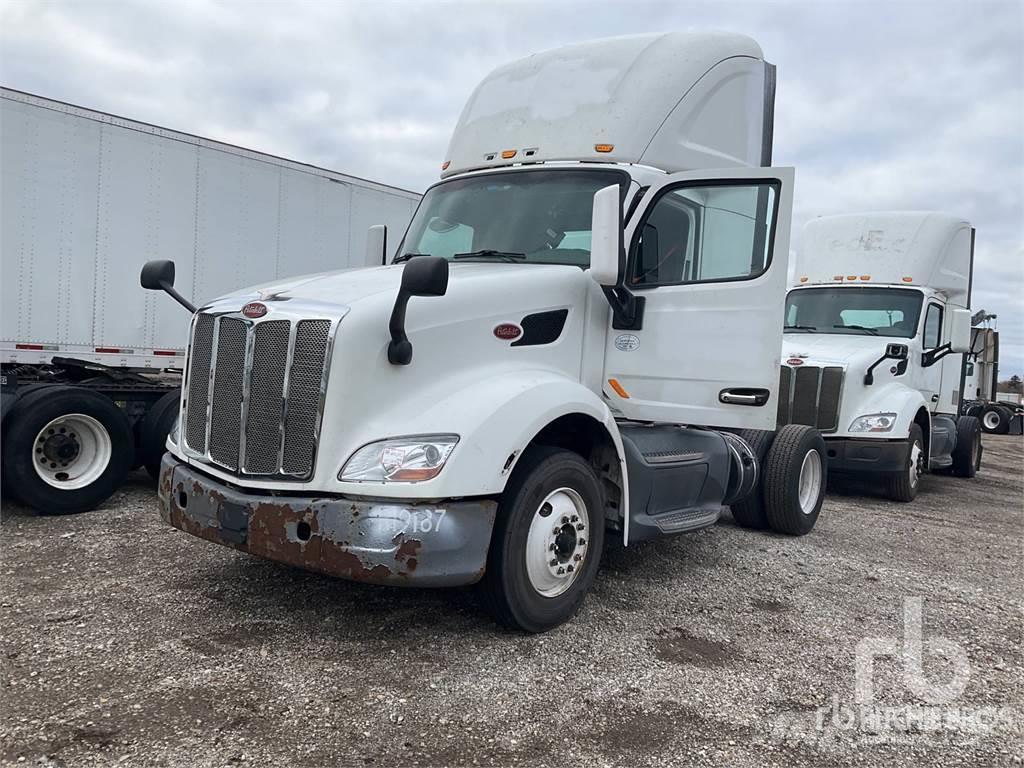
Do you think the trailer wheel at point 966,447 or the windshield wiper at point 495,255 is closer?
the windshield wiper at point 495,255

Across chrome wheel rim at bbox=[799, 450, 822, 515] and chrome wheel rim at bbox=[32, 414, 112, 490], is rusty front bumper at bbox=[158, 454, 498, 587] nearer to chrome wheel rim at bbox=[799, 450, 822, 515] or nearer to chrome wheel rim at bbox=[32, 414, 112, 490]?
chrome wheel rim at bbox=[32, 414, 112, 490]

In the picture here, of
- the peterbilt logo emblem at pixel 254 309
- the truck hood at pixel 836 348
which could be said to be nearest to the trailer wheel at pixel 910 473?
the truck hood at pixel 836 348

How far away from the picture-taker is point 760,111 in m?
6.62

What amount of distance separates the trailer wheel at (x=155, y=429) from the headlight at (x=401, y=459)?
3.92m

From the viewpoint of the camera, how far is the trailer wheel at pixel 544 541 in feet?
13.8

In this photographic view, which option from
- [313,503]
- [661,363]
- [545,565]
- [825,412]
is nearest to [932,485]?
[825,412]

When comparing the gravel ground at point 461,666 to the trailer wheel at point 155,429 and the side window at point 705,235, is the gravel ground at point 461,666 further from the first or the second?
the side window at point 705,235

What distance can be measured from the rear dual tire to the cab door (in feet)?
6.89

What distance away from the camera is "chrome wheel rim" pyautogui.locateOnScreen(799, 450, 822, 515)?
780 cm

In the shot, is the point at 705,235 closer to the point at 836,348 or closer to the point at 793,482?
the point at 793,482

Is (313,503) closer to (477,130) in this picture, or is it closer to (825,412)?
(477,130)

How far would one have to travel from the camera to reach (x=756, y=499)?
749cm

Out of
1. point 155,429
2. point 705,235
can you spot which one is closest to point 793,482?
point 705,235

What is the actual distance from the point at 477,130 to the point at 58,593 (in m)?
4.21
